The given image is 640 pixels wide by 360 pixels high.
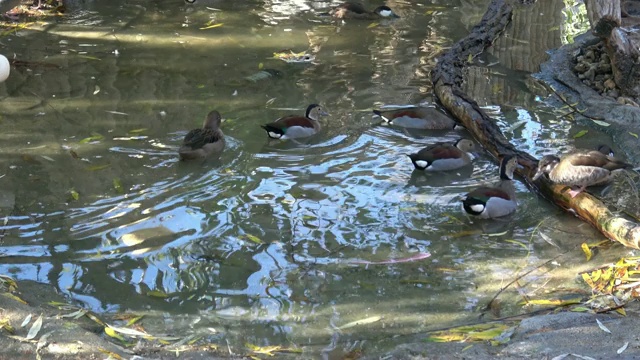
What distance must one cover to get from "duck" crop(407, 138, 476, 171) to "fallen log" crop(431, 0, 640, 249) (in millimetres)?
537

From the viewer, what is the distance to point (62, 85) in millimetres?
11734

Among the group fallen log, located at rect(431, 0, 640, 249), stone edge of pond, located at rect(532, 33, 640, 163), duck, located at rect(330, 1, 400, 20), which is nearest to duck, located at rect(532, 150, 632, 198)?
fallen log, located at rect(431, 0, 640, 249)

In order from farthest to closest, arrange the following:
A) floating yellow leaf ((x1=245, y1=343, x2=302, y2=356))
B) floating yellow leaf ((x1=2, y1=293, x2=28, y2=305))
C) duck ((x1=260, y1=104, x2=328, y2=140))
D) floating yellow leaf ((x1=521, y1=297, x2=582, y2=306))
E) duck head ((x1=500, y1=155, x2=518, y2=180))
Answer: duck ((x1=260, y1=104, x2=328, y2=140))
duck head ((x1=500, y1=155, x2=518, y2=180))
floating yellow leaf ((x1=521, y1=297, x2=582, y2=306))
floating yellow leaf ((x1=2, y1=293, x2=28, y2=305))
floating yellow leaf ((x1=245, y1=343, x2=302, y2=356))

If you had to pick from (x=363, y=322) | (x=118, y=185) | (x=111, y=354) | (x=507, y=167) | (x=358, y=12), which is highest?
(x=358, y=12)

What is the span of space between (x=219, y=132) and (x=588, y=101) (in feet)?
16.5

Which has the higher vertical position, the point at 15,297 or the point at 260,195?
the point at 15,297

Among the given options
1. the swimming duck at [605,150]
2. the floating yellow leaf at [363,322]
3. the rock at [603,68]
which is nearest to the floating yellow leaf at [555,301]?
the floating yellow leaf at [363,322]

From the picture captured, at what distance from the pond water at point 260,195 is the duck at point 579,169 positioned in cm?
35

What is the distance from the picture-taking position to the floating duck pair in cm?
945

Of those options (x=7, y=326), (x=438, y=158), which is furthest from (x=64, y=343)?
(x=438, y=158)

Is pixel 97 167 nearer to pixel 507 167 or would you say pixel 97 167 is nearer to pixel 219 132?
pixel 219 132

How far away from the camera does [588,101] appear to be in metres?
11.5

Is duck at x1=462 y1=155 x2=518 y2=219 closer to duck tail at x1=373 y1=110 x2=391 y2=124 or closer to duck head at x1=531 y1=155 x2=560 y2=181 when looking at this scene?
duck head at x1=531 y1=155 x2=560 y2=181

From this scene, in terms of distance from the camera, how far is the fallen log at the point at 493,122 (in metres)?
7.77
